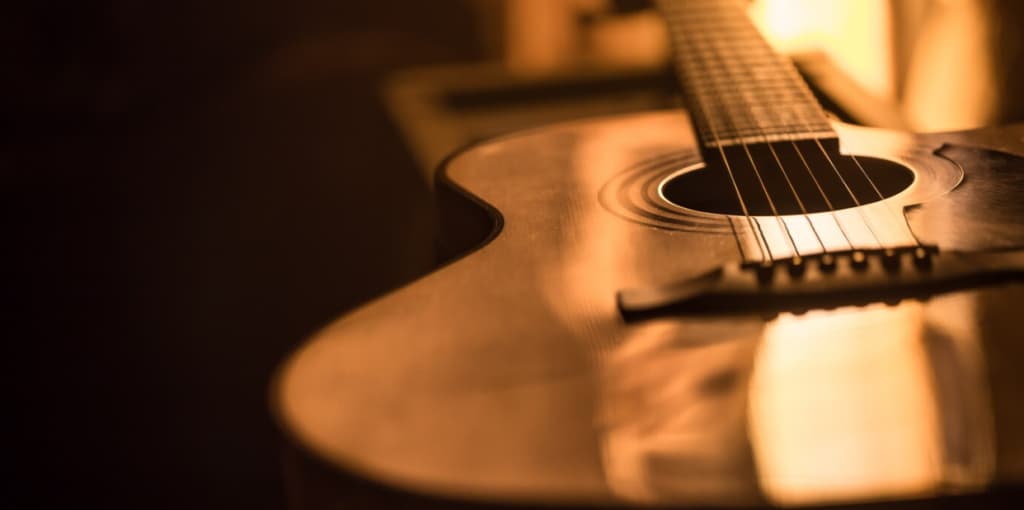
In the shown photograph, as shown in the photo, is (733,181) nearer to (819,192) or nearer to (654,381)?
(819,192)

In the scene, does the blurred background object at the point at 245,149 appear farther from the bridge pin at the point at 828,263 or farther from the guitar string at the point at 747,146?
the bridge pin at the point at 828,263

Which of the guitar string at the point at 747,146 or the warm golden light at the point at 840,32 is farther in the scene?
the warm golden light at the point at 840,32

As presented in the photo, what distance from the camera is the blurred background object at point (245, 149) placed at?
117 cm

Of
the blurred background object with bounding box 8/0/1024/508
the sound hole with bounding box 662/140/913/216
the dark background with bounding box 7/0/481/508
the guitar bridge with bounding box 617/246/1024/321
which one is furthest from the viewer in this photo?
the dark background with bounding box 7/0/481/508

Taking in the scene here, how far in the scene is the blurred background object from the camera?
117cm

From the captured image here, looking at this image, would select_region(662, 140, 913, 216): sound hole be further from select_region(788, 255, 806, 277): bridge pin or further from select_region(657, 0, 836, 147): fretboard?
select_region(788, 255, 806, 277): bridge pin

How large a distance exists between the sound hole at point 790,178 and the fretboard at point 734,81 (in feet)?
0.05

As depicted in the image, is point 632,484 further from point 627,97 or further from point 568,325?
point 627,97

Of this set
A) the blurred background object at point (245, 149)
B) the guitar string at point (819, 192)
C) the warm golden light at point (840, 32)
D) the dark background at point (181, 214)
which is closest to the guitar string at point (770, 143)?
the guitar string at point (819, 192)

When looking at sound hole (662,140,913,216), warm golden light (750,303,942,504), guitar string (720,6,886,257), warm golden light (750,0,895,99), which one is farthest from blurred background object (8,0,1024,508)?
warm golden light (750,303,942,504)

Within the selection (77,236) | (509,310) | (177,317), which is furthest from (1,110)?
(509,310)

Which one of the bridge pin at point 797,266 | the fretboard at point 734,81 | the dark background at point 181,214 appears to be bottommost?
the dark background at point 181,214

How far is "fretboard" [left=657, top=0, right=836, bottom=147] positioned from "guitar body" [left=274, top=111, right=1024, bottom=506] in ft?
0.52

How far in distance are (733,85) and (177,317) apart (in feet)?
4.37
